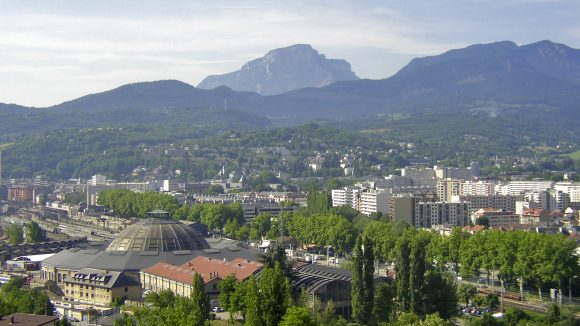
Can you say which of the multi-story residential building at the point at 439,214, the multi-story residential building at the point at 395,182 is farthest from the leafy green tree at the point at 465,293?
the multi-story residential building at the point at 395,182

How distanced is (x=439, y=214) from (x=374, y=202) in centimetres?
1032

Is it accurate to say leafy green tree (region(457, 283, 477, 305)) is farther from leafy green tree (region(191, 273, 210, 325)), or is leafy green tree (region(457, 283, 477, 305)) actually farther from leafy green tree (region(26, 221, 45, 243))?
leafy green tree (region(26, 221, 45, 243))

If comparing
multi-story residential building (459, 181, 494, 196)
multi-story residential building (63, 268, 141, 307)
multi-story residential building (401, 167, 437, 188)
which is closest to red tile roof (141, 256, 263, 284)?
multi-story residential building (63, 268, 141, 307)

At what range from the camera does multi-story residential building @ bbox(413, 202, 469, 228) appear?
279 ft

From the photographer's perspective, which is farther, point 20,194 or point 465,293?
point 20,194

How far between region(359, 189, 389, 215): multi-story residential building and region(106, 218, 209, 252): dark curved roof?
35.4 m

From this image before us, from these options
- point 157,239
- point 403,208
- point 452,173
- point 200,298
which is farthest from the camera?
point 452,173

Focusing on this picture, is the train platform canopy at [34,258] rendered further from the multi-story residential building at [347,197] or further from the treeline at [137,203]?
the multi-story residential building at [347,197]

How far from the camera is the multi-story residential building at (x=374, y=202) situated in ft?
307

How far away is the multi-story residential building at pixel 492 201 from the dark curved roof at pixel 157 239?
131 ft

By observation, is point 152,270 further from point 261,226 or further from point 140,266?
point 261,226

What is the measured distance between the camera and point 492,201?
316 feet

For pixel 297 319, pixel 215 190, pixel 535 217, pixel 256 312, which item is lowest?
pixel 535 217

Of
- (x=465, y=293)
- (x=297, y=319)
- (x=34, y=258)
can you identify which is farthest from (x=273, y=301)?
(x=34, y=258)
